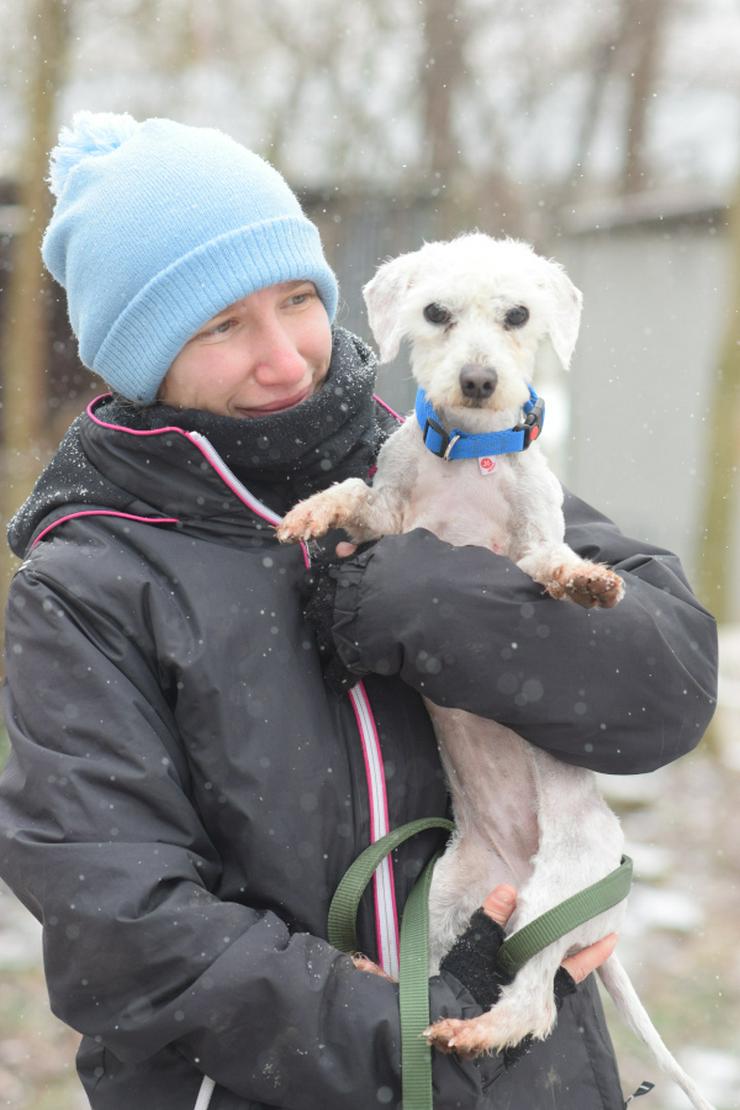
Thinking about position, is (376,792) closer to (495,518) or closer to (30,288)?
(495,518)

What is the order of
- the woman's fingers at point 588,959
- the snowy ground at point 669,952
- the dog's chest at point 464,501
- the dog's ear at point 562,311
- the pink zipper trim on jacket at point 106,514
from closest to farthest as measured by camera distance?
the pink zipper trim on jacket at point 106,514 → the woman's fingers at point 588,959 → the dog's chest at point 464,501 → the dog's ear at point 562,311 → the snowy ground at point 669,952

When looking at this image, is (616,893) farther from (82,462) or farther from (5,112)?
(5,112)

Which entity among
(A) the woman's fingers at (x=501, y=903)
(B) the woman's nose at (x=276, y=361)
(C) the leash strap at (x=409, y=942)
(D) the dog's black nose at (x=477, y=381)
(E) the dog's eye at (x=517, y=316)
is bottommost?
(A) the woman's fingers at (x=501, y=903)

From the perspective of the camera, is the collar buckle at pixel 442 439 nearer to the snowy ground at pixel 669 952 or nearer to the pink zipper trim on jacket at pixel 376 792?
the pink zipper trim on jacket at pixel 376 792

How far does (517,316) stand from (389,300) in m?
0.35

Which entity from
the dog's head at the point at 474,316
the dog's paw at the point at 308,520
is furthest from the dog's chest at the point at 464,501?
the dog's paw at the point at 308,520

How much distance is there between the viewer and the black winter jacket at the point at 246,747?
66.2 inches

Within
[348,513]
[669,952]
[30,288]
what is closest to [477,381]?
[348,513]

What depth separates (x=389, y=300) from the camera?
2705 millimetres

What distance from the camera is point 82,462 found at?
2.06m

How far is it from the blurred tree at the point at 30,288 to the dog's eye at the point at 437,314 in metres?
4.41

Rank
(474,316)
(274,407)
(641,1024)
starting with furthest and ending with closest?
(474,316)
(641,1024)
(274,407)

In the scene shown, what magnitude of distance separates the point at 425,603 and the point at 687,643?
0.57 meters

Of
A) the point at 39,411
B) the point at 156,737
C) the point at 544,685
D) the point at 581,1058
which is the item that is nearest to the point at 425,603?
the point at 544,685
